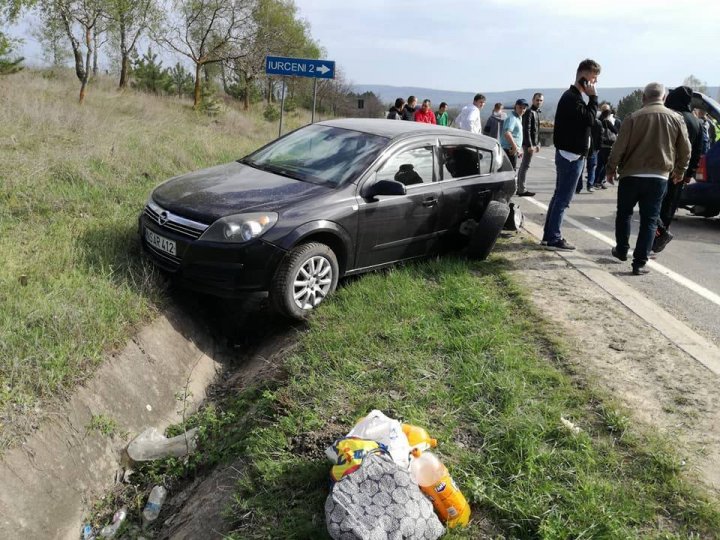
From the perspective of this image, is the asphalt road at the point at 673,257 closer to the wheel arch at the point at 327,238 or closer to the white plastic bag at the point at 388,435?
the wheel arch at the point at 327,238

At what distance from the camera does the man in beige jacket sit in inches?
240

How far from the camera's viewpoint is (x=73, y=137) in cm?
936

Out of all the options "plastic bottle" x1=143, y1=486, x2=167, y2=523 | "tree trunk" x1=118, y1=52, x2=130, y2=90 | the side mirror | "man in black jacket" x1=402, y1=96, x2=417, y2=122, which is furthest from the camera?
"tree trunk" x1=118, y1=52, x2=130, y2=90

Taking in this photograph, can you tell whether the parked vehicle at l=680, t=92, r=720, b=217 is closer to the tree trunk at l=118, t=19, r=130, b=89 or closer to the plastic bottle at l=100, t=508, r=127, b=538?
the plastic bottle at l=100, t=508, r=127, b=538

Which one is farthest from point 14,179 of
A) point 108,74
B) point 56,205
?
point 108,74

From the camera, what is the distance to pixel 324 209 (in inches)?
196

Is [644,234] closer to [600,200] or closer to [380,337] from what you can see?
[380,337]

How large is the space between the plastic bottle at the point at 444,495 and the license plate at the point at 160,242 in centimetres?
292

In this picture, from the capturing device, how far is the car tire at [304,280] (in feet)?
15.7

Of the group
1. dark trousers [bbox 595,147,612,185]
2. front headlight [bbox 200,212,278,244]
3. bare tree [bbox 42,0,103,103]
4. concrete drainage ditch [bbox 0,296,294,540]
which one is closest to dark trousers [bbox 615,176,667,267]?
concrete drainage ditch [bbox 0,296,294,540]

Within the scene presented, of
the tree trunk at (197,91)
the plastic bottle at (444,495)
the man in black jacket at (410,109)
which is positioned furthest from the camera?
the tree trunk at (197,91)

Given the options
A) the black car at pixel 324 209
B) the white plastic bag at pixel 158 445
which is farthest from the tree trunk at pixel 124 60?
the white plastic bag at pixel 158 445

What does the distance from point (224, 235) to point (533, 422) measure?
267 cm

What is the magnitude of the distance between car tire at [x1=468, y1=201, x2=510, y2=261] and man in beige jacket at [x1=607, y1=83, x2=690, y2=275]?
125 centimetres
